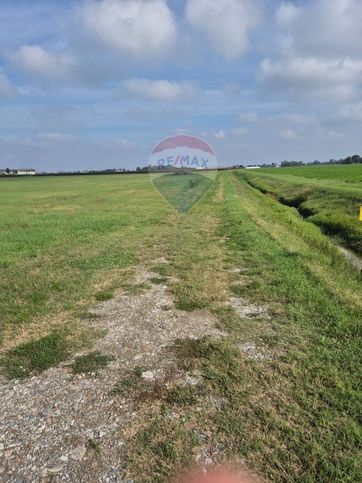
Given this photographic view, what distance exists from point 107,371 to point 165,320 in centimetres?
171

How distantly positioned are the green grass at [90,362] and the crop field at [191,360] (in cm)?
3

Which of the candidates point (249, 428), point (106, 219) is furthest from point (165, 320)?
point (106, 219)

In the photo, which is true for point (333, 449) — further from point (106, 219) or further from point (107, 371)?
point (106, 219)

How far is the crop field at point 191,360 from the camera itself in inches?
128

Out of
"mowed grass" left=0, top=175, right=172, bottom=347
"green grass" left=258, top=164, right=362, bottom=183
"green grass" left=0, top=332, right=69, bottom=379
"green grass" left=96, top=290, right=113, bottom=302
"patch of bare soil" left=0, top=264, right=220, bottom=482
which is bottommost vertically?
"mowed grass" left=0, top=175, right=172, bottom=347

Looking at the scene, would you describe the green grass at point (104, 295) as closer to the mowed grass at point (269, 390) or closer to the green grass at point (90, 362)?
the mowed grass at point (269, 390)

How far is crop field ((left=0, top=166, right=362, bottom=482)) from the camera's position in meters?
3.26

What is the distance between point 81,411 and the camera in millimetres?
3863

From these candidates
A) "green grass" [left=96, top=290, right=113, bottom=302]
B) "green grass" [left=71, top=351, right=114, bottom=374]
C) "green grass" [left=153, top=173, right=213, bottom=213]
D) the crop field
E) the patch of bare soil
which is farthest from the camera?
"green grass" [left=153, top=173, right=213, bottom=213]

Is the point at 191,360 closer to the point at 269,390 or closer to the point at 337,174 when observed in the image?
the point at 269,390

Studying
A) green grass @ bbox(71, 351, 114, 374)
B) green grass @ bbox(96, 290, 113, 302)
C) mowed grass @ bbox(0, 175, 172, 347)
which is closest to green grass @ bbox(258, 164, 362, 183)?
mowed grass @ bbox(0, 175, 172, 347)

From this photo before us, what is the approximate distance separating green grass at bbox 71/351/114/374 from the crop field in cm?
3

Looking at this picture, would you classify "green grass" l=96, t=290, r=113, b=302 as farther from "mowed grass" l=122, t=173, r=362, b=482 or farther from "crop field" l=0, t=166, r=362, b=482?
"mowed grass" l=122, t=173, r=362, b=482

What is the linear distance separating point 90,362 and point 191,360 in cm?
129
